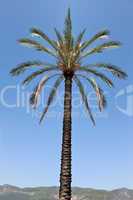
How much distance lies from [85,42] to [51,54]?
2888mm

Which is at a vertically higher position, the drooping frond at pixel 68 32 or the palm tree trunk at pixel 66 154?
the drooping frond at pixel 68 32

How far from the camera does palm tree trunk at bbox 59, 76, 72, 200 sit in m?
28.7

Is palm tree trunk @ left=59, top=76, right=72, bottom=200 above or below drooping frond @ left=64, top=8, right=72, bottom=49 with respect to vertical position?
below

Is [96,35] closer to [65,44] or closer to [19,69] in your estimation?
[65,44]

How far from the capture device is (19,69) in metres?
33.7

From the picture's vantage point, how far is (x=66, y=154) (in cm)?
2941

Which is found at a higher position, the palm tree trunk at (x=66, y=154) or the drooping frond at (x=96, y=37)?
the drooping frond at (x=96, y=37)

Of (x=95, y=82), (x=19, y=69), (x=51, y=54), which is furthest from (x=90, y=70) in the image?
(x=19, y=69)

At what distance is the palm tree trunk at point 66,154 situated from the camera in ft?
94.1

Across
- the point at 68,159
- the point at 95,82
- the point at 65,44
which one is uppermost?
the point at 65,44

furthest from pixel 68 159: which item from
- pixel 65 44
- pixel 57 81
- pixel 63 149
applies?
pixel 65 44

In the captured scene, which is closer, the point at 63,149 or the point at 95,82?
the point at 63,149

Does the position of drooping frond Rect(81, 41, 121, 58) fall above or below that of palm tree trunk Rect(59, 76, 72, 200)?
above

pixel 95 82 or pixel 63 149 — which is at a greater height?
pixel 95 82
